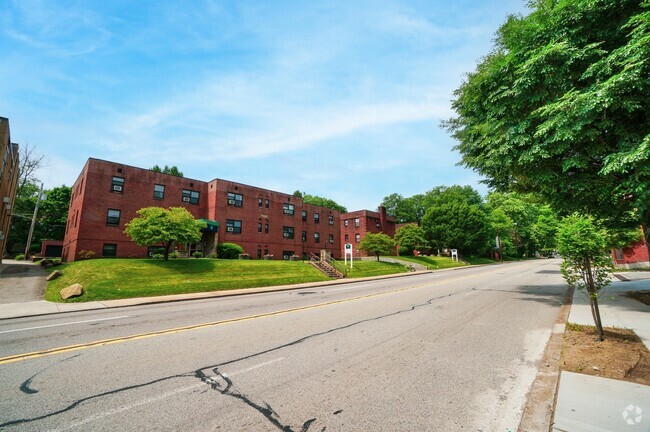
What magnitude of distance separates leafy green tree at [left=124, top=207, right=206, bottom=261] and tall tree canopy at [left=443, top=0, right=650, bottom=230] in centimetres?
2029

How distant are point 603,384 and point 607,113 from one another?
8378 mm

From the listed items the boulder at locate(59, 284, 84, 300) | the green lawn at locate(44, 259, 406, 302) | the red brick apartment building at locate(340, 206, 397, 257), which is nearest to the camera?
the boulder at locate(59, 284, 84, 300)

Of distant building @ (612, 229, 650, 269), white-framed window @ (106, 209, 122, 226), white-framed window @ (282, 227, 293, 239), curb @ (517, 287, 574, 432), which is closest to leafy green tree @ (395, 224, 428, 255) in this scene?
white-framed window @ (282, 227, 293, 239)

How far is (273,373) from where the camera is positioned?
4.66 metres

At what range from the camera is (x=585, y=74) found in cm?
795

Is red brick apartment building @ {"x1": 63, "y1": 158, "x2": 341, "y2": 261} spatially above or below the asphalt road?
above

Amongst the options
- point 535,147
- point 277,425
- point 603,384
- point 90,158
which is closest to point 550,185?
point 535,147

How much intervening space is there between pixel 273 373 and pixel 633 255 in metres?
48.9

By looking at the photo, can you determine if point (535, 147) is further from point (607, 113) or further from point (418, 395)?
point (418, 395)

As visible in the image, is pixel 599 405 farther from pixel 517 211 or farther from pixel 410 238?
pixel 517 211

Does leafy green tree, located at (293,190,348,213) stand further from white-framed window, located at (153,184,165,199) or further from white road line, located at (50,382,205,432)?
white road line, located at (50,382,205,432)

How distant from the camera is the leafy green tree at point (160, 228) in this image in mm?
20422

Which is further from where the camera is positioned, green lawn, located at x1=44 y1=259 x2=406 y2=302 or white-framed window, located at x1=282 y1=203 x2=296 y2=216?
white-framed window, located at x1=282 y1=203 x2=296 y2=216

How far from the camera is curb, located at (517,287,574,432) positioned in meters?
3.21
